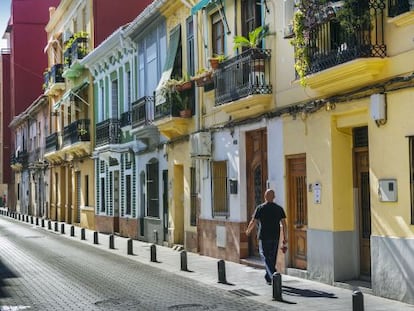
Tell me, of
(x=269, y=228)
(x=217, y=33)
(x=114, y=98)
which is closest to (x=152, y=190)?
(x=114, y=98)

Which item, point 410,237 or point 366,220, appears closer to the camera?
point 410,237

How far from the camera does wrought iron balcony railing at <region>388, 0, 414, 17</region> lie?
33.7 feet

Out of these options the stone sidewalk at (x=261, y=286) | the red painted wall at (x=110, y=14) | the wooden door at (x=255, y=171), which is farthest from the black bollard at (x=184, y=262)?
the red painted wall at (x=110, y=14)

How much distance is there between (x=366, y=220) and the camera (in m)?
12.5

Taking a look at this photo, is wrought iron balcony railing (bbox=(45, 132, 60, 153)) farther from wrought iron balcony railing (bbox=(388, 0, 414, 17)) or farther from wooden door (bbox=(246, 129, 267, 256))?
wrought iron balcony railing (bbox=(388, 0, 414, 17))

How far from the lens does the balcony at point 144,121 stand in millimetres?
22391

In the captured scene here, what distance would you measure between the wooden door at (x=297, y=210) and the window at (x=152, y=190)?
939cm

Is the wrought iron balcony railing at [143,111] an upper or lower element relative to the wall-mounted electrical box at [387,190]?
upper

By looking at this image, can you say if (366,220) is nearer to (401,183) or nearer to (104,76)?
(401,183)

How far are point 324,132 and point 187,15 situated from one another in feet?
28.3

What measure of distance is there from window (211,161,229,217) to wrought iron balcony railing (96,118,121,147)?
32.3ft

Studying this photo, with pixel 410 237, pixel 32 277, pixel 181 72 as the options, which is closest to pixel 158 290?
pixel 32 277

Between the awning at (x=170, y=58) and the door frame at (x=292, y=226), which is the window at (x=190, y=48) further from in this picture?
the door frame at (x=292, y=226)

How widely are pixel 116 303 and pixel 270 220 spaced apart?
321cm
